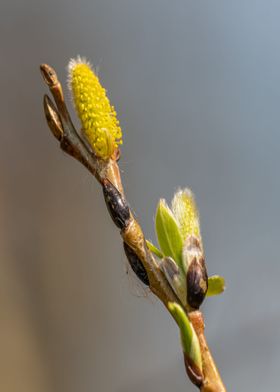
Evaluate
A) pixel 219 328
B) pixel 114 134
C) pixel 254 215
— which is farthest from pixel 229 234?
pixel 114 134

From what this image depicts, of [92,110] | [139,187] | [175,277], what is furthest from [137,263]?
[139,187]

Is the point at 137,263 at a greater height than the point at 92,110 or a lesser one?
lesser

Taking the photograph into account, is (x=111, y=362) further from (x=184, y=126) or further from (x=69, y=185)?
(x=184, y=126)

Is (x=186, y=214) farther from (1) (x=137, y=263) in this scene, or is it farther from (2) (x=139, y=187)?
(2) (x=139, y=187)

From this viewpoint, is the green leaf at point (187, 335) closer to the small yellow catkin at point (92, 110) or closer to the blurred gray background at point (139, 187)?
the small yellow catkin at point (92, 110)

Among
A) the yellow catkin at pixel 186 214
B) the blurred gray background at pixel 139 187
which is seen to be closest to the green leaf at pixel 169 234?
the yellow catkin at pixel 186 214

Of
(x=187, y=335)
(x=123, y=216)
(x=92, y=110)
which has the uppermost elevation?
(x=92, y=110)

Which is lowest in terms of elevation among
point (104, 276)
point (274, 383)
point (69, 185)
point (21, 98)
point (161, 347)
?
point (274, 383)
